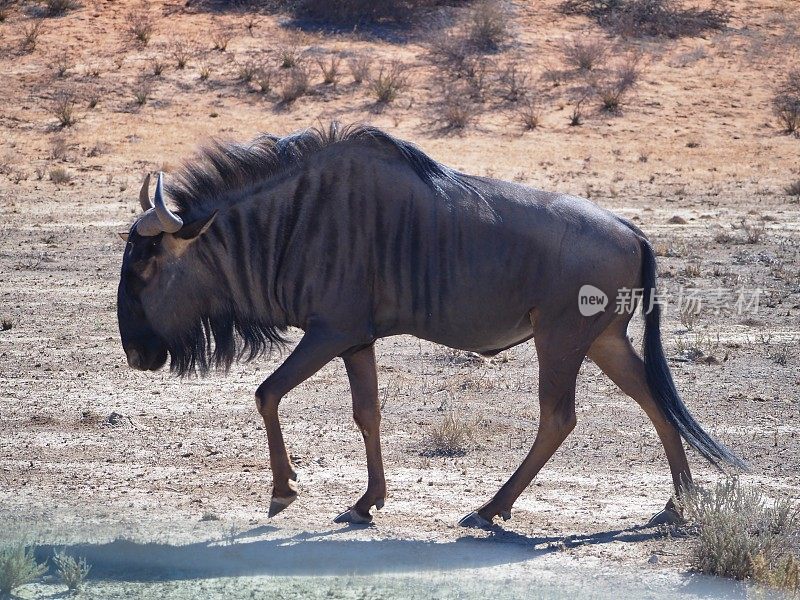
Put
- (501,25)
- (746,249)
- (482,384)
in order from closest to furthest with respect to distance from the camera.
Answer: (482,384), (746,249), (501,25)

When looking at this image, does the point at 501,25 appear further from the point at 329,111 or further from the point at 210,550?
the point at 210,550

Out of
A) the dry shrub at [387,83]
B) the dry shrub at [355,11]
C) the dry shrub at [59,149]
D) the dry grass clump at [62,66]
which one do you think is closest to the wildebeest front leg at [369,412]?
the dry shrub at [59,149]

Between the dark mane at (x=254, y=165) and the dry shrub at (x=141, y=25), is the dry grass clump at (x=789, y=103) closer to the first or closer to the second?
the dry shrub at (x=141, y=25)

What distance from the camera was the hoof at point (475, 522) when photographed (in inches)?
216

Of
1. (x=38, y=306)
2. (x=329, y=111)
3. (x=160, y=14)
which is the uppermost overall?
(x=160, y=14)

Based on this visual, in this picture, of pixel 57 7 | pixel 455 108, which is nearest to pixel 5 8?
pixel 57 7

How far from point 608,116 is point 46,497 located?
44.6ft

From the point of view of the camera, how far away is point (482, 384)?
25.8ft

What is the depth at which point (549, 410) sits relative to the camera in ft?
18.3

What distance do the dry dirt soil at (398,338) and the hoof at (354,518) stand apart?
0.09m

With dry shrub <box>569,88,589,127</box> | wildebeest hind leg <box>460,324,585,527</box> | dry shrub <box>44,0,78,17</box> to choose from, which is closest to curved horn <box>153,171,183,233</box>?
wildebeest hind leg <box>460,324,585,527</box>

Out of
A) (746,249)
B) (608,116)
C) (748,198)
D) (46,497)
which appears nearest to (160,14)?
(608,116)

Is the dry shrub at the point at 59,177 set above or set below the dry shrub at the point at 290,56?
below

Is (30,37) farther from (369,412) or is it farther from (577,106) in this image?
(369,412)
